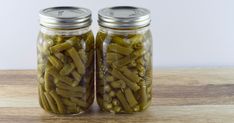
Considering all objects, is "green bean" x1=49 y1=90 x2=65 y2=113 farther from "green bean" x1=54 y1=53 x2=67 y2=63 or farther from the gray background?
the gray background

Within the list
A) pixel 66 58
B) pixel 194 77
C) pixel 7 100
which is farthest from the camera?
pixel 194 77

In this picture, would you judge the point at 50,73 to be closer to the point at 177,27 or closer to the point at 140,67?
the point at 140,67

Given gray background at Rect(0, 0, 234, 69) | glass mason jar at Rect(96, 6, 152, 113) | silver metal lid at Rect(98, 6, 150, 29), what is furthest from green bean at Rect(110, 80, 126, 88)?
gray background at Rect(0, 0, 234, 69)

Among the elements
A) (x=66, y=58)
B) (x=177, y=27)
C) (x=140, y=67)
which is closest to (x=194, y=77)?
(x=177, y=27)

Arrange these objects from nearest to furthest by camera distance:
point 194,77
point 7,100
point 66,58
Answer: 1. point 66,58
2. point 7,100
3. point 194,77

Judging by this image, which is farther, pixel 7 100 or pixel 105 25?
pixel 7 100

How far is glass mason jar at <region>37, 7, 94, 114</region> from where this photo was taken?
26.9 inches

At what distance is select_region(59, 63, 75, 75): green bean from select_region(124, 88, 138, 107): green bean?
0.35 feet

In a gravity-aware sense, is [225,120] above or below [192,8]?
below

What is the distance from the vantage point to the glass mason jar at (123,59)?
0.69m

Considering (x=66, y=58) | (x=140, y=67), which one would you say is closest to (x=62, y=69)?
(x=66, y=58)

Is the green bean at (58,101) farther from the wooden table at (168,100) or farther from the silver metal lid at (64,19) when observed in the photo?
the silver metal lid at (64,19)

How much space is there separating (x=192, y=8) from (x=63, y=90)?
0.43m

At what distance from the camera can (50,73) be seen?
0.70m
